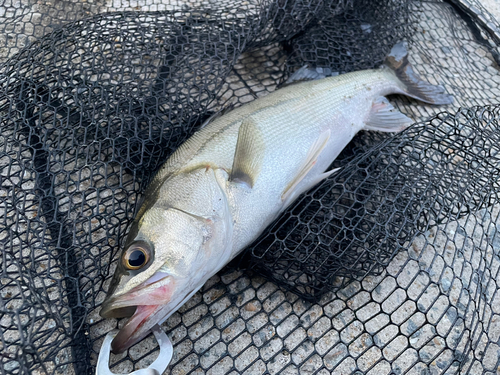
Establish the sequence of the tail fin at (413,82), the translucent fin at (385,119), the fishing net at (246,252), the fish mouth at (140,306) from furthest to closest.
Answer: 1. the tail fin at (413,82)
2. the translucent fin at (385,119)
3. the fishing net at (246,252)
4. the fish mouth at (140,306)

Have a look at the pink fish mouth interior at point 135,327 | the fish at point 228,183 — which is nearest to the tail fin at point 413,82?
the fish at point 228,183

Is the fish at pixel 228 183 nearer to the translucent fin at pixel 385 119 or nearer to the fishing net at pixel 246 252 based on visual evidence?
the translucent fin at pixel 385 119

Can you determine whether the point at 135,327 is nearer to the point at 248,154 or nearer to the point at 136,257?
the point at 136,257

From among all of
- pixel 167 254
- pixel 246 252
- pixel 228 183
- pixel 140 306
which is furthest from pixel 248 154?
pixel 140 306

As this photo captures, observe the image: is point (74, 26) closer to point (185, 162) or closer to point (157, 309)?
point (185, 162)

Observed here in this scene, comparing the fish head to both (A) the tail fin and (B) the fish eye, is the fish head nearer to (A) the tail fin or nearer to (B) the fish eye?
(B) the fish eye

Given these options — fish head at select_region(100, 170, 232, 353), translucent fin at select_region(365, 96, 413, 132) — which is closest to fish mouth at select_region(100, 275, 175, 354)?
fish head at select_region(100, 170, 232, 353)
